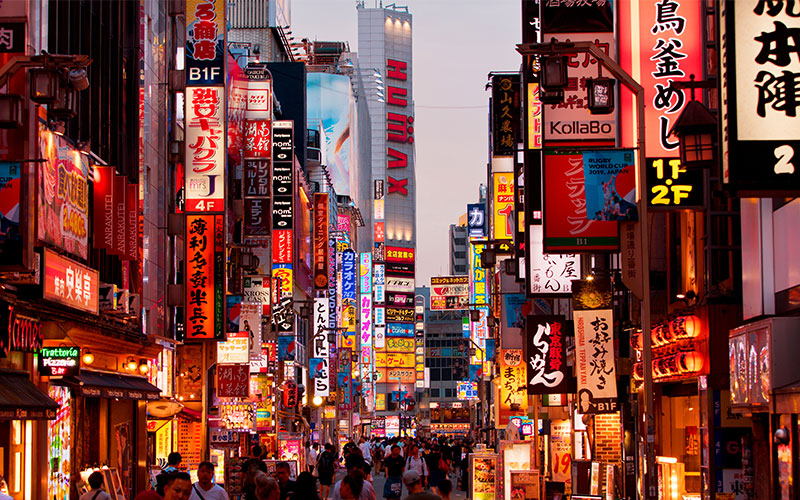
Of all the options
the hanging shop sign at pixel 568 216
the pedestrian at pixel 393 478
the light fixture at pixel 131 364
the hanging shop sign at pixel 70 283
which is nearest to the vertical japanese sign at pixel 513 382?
the pedestrian at pixel 393 478

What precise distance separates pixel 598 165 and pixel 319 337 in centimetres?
5246

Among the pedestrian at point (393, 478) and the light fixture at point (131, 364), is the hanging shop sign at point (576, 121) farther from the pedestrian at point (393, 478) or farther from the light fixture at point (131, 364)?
the light fixture at point (131, 364)

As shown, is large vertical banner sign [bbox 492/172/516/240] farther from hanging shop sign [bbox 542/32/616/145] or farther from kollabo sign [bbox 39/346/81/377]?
kollabo sign [bbox 39/346/81/377]

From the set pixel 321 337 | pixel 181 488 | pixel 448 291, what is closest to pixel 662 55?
pixel 181 488

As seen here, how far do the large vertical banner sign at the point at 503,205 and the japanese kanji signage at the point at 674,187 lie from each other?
28142 millimetres

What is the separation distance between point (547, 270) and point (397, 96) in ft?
492

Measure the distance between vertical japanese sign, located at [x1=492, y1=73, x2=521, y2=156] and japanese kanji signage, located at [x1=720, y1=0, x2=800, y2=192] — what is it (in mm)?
30488

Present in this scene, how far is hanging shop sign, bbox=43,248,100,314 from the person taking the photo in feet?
64.8

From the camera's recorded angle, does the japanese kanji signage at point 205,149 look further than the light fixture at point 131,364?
Yes

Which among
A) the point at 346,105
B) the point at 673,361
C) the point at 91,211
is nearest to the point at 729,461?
the point at 673,361

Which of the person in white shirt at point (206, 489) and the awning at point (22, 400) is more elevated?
the awning at point (22, 400)

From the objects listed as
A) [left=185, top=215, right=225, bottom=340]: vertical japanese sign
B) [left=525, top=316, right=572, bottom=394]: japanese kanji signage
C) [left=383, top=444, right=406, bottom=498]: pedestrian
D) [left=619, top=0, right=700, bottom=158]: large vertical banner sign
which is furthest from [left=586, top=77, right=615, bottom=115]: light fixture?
[left=185, top=215, right=225, bottom=340]: vertical japanese sign

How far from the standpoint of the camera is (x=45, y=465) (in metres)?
21.4

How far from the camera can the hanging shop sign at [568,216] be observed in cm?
2109
